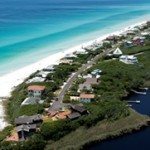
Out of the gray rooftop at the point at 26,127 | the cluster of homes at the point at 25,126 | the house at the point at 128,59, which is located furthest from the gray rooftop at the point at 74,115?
the house at the point at 128,59

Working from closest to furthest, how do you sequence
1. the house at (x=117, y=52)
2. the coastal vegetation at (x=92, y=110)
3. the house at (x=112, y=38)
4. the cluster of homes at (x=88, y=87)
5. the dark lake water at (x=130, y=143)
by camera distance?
the coastal vegetation at (x=92, y=110)
the dark lake water at (x=130, y=143)
the cluster of homes at (x=88, y=87)
the house at (x=117, y=52)
the house at (x=112, y=38)

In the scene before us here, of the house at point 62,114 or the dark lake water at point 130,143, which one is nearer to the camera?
the dark lake water at point 130,143

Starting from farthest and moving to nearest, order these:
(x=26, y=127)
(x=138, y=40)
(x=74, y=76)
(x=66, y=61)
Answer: (x=138, y=40), (x=66, y=61), (x=74, y=76), (x=26, y=127)

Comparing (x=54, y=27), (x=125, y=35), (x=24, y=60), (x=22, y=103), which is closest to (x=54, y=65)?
(x=24, y=60)

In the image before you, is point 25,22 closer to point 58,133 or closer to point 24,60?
point 24,60

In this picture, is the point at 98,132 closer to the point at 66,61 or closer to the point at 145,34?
the point at 66,61

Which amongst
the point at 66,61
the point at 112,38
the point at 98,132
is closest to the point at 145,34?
the point at 112,38

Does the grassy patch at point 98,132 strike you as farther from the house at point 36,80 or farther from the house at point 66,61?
the house at point 66,61

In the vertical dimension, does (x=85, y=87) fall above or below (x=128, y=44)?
below
